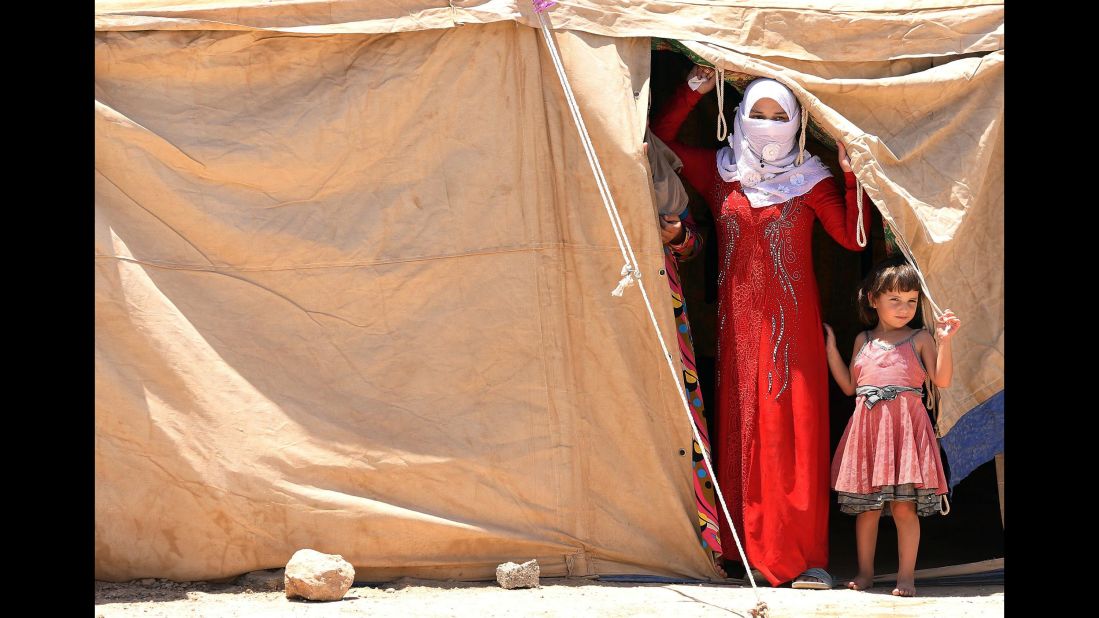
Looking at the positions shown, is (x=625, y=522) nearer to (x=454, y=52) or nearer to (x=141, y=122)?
(x=454, y=52)

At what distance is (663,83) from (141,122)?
1.90 m

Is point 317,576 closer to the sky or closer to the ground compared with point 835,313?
closer to the ground

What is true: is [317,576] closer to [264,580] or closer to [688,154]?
[264,580]

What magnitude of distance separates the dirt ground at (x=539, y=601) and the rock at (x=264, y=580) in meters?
0.03

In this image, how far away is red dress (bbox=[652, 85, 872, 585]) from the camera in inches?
162

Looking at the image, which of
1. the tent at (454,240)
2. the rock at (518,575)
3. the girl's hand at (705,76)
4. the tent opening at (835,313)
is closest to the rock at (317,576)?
the tent at (454,240)

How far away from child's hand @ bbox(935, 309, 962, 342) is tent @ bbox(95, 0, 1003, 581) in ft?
0.47

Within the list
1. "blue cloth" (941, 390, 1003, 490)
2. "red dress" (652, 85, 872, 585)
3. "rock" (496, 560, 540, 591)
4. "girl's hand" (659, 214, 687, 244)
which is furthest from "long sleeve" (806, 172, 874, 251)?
"rock" (496, 560, 540, 591)

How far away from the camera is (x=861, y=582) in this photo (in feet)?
13.3

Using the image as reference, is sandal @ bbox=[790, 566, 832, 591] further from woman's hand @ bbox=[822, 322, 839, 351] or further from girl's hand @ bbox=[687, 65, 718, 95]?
girl's hand @ bbox=[687, 65, 718, 95]

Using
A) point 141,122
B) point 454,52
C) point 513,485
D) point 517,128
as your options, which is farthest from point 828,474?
point 141,122

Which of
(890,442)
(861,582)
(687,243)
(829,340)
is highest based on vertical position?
(687,243)

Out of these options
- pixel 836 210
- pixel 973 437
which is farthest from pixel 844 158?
pixel 973 437

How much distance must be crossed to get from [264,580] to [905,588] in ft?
6.19
